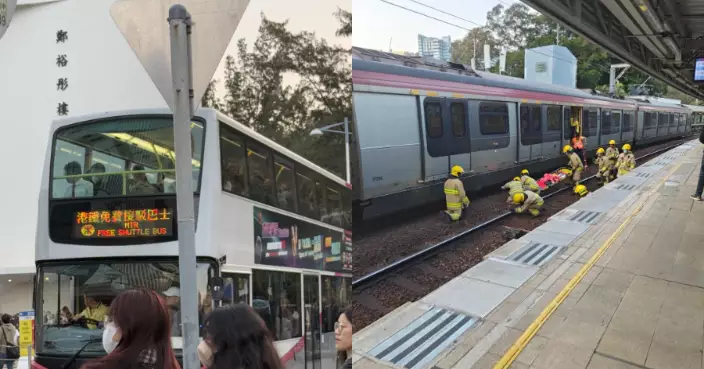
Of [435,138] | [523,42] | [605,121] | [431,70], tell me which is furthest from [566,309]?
[605,121]

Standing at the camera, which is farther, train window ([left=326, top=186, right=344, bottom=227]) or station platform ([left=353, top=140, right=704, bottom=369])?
train window ([left=326, top=186, right=344, bottom=227])

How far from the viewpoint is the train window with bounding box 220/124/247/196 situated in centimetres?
251

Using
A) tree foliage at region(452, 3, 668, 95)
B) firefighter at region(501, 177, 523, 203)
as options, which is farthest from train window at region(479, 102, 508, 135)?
tree foliage at region(452, 3, 668, 95)

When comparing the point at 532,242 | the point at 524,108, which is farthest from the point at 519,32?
the point at 524,108

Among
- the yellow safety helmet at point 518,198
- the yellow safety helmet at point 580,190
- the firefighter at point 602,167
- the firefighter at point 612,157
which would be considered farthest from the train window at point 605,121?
the yellow safety helmet at point 518,198

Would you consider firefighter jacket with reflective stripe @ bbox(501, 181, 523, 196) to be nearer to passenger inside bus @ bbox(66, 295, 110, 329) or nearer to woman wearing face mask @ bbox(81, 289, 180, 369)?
passenger inside bus @ bbox(66, 295, 110, 329)

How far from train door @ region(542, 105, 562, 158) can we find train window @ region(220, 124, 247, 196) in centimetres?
329

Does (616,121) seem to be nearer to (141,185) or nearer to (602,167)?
(602,167)

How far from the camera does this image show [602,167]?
641 cm

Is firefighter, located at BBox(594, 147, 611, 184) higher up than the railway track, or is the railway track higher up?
firefighter, located at BBox(594, 147, 611, 184)

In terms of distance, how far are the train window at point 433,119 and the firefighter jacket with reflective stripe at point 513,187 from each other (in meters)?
1.17

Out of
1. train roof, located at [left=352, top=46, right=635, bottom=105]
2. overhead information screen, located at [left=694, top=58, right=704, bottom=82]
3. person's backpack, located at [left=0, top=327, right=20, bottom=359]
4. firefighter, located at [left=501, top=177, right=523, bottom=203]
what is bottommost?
person's backpack, located at [left=0, top=327, right=20, bottom=359]

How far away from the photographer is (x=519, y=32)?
1958 mm

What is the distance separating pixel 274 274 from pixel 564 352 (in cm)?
152
